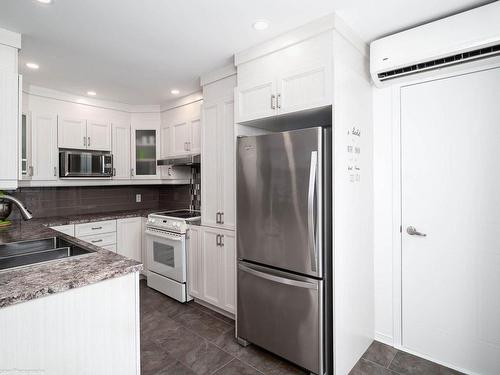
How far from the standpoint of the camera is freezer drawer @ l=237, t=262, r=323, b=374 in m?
1.84

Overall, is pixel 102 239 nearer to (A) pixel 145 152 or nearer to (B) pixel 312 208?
(A) pixel 145 152

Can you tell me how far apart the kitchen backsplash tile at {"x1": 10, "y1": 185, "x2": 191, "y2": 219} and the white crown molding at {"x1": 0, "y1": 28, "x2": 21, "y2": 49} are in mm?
1977

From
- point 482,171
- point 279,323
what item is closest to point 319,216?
point 279,323

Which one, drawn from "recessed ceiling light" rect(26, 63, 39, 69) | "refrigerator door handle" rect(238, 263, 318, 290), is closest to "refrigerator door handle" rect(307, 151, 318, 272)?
"refrigerator door handle" rect(238, 263, 318, 290)

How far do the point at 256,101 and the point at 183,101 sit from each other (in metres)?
1.69

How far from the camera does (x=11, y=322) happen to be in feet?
3.44

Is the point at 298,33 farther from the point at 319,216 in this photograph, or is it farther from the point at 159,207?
the point at 159,207

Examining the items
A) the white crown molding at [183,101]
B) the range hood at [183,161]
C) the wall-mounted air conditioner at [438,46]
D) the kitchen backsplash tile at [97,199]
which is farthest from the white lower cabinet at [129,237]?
the wall-mounted air conditioner at [438,46]

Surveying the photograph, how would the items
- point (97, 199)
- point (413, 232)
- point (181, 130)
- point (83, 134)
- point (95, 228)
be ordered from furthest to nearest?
point (97, 199) < point (181, 130) < point (83, 134) < point (95, 228) < point (413, 232)

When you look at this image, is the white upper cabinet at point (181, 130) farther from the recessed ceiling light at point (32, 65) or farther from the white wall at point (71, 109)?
the recessed ceiling light at point (32, 65)

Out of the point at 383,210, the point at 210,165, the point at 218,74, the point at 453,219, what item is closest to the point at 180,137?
the point at 210,165

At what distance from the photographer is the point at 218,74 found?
8.92 feet

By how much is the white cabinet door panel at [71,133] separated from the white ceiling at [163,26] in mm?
660

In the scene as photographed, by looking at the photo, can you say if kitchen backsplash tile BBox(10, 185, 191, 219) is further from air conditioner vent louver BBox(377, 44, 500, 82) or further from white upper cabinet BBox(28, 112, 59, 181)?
air conditioner vent louver BBox(377, 44, 500, 82)
